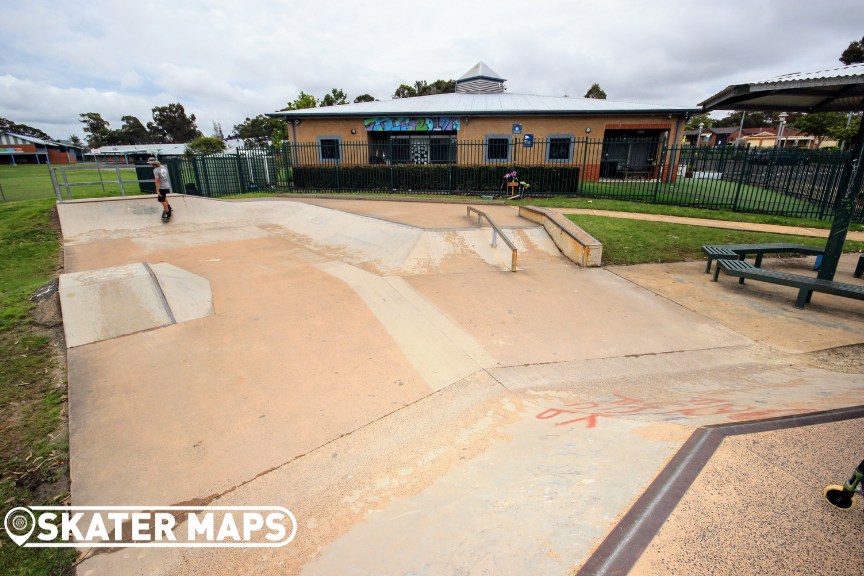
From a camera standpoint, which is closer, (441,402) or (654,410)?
(654,410)

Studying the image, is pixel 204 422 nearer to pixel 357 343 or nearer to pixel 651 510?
pixel 357 343

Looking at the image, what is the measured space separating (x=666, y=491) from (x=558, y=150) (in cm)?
2149

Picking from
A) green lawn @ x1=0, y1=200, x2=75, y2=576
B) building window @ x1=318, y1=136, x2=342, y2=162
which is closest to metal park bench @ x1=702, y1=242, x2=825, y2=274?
green lawn @ x1=0, y1=200, x2=75, y2=576

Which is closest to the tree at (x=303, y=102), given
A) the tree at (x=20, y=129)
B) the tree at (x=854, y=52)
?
the tree at (x=854, y=52)

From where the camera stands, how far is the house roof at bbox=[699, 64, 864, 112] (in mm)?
5316

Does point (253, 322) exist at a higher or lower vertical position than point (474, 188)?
lower

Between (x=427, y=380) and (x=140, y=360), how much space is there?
3.21 meters

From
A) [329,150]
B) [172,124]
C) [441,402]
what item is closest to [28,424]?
[441,402]

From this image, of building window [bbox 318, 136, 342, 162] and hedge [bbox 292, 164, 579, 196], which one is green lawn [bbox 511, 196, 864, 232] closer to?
hedge [bbox 292, 164, 579, 196]

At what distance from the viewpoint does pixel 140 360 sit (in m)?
4.57

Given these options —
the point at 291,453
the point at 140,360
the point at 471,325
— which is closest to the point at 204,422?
the point at 291,453
